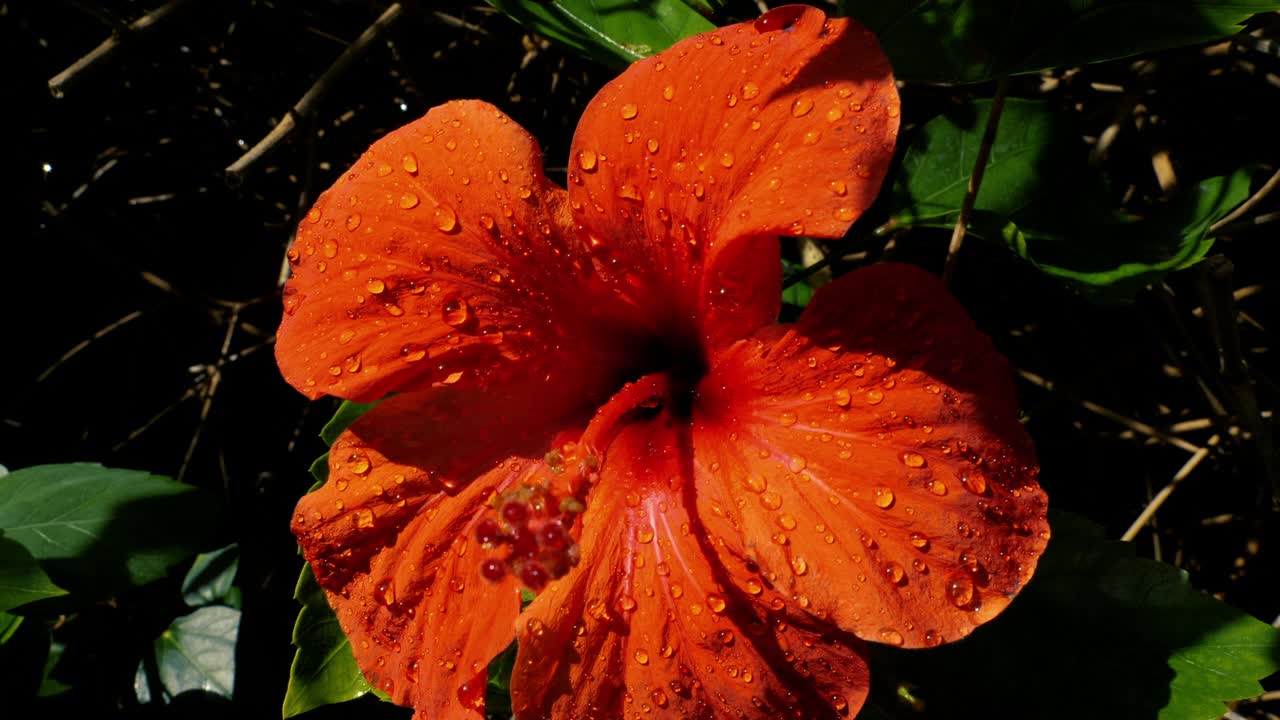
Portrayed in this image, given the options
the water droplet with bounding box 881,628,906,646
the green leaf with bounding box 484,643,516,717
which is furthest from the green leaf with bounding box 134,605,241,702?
the water droplet with bounding box 881,628,906,646

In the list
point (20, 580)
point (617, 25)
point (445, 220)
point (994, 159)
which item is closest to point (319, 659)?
point (20, 580)

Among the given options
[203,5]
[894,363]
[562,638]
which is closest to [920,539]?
[894,363]

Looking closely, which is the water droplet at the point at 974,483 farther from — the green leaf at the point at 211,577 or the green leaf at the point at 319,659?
the green leaf at the point at 211,577

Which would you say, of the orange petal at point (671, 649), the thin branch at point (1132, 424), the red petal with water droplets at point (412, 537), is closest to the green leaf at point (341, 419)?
the red petal with water droplets at point (412, 537)

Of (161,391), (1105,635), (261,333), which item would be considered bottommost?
→ (161,391)

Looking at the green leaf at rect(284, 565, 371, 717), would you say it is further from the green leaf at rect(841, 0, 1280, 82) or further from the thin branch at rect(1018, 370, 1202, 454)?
the thin branch at rect(1018, 370, 1202, 454)

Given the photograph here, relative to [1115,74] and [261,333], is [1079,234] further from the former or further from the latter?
[261,333]

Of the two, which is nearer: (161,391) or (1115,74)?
(1115,74)

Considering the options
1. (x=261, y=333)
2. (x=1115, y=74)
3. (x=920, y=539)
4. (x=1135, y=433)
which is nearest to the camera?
(x=920, y=539)
